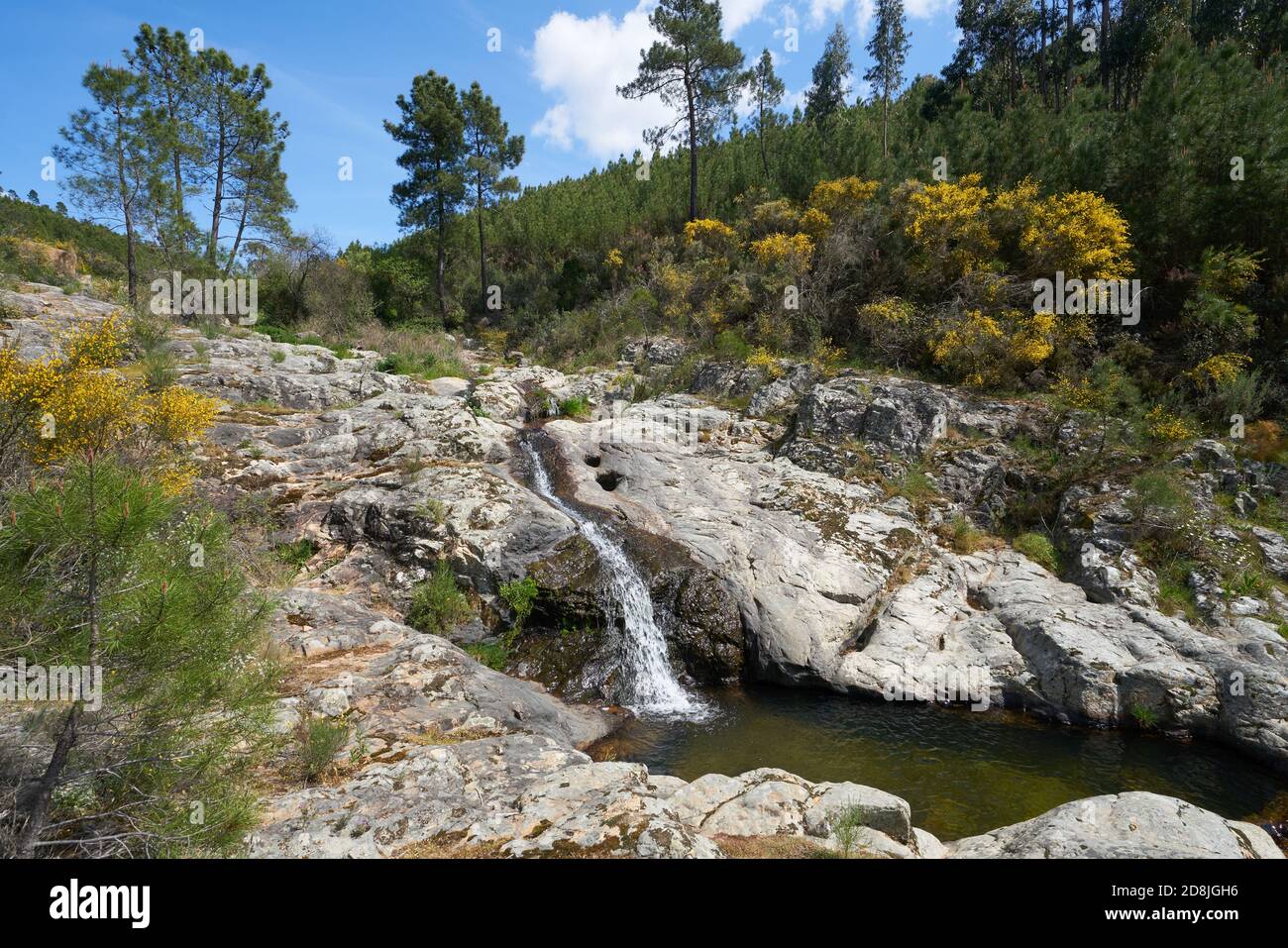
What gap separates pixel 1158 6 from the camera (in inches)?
950

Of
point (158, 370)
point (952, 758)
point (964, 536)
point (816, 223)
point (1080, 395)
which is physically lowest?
point (952, 758)

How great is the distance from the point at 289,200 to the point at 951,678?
31394 mm

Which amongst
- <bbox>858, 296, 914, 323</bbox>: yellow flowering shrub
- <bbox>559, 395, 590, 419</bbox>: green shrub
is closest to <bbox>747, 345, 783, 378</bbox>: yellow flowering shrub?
<bbox>858, 296, 914, 323</bbox>: yellow flowering shrub

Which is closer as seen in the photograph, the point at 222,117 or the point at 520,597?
the point at 520,597

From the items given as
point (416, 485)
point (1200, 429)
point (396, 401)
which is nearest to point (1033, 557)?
point (1200, 429)

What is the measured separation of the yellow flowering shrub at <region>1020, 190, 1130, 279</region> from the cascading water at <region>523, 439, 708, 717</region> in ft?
48.3

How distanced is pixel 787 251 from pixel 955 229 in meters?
5.36

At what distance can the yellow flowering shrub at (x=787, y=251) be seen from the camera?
794 inches

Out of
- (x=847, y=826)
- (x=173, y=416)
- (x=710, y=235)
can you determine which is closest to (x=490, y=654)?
(x=173, y=416)

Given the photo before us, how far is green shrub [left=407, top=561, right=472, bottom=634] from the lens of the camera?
955 cm

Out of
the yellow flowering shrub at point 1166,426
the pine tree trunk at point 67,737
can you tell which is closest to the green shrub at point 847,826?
the pine tree trunk at point 67,737

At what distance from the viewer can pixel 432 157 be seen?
91.4ft

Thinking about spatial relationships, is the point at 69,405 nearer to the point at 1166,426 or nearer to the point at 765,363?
the point at 765,363

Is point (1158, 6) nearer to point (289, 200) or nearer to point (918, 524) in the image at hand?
point (918, 524)
